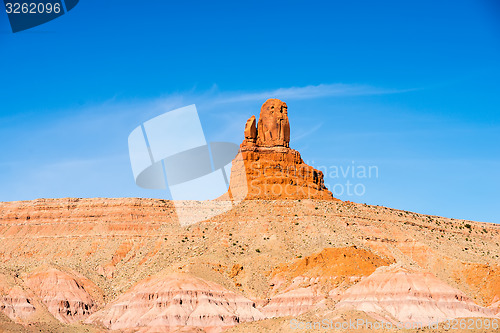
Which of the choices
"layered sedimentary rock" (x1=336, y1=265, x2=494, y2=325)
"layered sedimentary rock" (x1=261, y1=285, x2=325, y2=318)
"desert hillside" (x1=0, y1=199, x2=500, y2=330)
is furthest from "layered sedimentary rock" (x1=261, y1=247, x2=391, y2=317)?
"layered sedimentary rock" (x1=336, y1=265, x2=494, y2=325)

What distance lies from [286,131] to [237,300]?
160 ft

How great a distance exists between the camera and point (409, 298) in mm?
111438

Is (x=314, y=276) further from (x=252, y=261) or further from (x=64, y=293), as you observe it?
(x=64, y=293)

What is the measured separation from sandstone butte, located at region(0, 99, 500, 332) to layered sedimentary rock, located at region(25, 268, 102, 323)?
0.75 feet

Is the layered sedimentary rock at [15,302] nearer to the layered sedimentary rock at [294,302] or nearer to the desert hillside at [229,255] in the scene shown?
the desert hillside at [229,255]

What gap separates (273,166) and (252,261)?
94.1 ft

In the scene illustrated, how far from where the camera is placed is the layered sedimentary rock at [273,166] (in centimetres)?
15450

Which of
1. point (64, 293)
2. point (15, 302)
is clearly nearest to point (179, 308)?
point (64, 293)

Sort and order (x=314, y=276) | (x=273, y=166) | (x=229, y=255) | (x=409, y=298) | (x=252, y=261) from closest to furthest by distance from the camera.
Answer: (x=409, y=298)
(x=314, y=276)
(x=252, y=261)
(x=229, y=255)
(x=273, y=166)

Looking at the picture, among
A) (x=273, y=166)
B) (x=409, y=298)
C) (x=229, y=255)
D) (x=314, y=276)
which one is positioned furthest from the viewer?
(x=273, y=166)

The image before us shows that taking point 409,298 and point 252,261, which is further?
point 252,261

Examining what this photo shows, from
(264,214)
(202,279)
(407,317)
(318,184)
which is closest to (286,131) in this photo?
(318,184)

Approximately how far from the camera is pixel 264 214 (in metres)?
147

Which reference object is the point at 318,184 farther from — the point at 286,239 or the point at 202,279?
the point at 202,279
